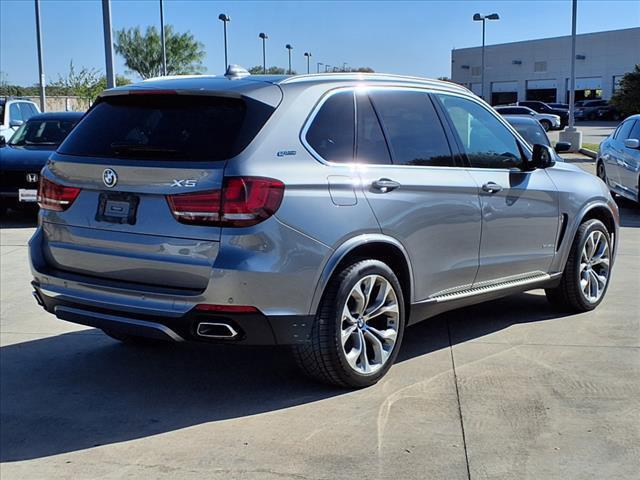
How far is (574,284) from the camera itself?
6.25 m

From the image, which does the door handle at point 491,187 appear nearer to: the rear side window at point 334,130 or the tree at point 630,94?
the rear side window at point 334,130

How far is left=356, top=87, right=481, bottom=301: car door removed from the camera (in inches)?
182

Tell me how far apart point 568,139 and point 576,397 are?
23.7m

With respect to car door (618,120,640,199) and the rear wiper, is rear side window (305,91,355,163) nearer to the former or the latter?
the rear wiper

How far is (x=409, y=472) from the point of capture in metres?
3.62

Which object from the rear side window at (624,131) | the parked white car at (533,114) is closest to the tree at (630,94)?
the parked white car at (533,114)

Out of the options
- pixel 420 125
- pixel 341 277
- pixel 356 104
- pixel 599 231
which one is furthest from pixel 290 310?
pixel 599 231

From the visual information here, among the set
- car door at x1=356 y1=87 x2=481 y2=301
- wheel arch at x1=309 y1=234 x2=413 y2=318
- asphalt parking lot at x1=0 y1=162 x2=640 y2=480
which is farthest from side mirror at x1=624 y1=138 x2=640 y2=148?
wheel arch at x1=309 y1=234 x2=413 y2=318

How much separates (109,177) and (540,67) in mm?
71400

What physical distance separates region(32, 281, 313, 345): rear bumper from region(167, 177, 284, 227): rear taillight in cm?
48

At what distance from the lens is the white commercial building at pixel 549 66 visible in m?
63.4

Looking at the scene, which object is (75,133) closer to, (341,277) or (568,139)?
(341,277)

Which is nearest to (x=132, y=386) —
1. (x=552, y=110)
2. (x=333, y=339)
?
(x=333, y=339)

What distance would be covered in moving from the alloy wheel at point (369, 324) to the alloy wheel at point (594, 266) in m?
2.29
